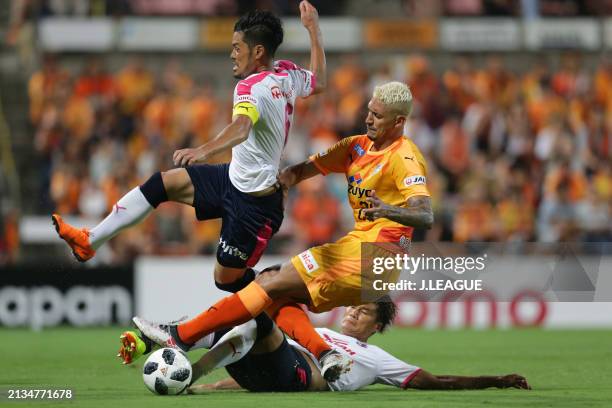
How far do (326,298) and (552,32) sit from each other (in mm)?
13484

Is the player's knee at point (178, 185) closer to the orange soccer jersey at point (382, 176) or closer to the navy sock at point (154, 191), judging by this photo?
the navy sock at point (154, 191)

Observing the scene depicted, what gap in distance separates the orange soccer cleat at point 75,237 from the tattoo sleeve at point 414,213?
2.22 meters

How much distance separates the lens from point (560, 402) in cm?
770

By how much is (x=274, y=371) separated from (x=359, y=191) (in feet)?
4.51

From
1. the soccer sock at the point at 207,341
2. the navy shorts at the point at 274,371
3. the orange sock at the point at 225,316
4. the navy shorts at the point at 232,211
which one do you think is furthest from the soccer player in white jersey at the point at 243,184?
the navy shorts at the point at 274,371

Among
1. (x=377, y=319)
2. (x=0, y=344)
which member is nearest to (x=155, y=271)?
A: (x=0, y=344)

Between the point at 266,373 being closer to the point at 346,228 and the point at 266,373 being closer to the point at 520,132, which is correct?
the point at 346,228

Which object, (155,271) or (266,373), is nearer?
(266,373)

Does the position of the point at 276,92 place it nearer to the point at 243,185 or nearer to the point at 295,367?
the point at 243,185

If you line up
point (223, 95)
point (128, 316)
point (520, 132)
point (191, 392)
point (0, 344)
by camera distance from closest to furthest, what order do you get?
point (191, 392) < point (0, 344) < point (128, 316) < point (520, 132) < point (223, 95)

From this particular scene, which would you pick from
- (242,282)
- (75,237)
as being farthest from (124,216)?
(242,282)

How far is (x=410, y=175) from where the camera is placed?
27.2ft

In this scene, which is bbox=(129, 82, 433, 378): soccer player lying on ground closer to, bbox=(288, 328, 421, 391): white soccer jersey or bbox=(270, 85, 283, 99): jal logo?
bbox=(288, 328, 421, 391): white soccer jersey

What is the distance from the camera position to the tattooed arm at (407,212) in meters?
7.70
